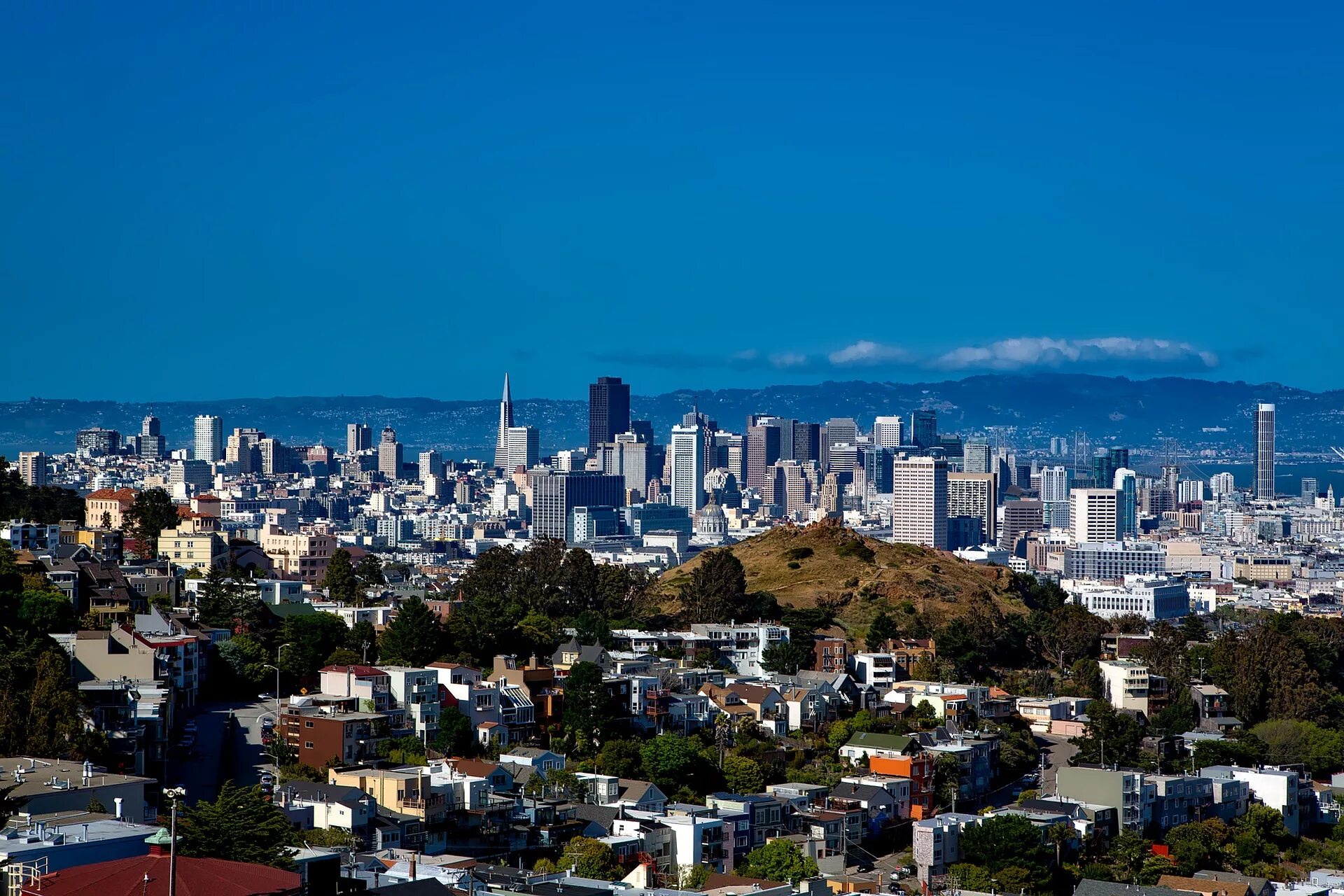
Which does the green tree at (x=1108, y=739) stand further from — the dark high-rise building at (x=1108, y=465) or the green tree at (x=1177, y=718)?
the dark high-rise building at (x=1108, y=465)

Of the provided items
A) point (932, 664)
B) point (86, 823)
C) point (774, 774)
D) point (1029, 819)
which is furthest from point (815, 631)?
point (86, 823)

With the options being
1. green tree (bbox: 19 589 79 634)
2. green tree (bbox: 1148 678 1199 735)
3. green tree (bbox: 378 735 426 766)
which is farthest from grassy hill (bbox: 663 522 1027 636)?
green tree (bbox: 19 589 79 634)

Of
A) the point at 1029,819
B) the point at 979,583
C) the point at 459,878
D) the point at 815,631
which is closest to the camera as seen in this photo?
the point at 459,878

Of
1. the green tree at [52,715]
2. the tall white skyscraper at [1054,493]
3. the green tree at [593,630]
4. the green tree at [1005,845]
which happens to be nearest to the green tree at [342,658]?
the green tree at [593,630]

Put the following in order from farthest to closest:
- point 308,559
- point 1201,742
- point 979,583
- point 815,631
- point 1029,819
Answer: point 308,559
point 979,583
point 815,631
point 1201,742
point 1029,819

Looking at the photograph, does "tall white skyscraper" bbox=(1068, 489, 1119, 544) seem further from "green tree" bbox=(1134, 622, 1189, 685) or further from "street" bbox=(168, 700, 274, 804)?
"street" bbox=(168, 700, 274, 804)

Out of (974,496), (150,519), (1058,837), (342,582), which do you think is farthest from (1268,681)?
(974,496)

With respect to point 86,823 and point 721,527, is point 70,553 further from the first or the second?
point 721,527
